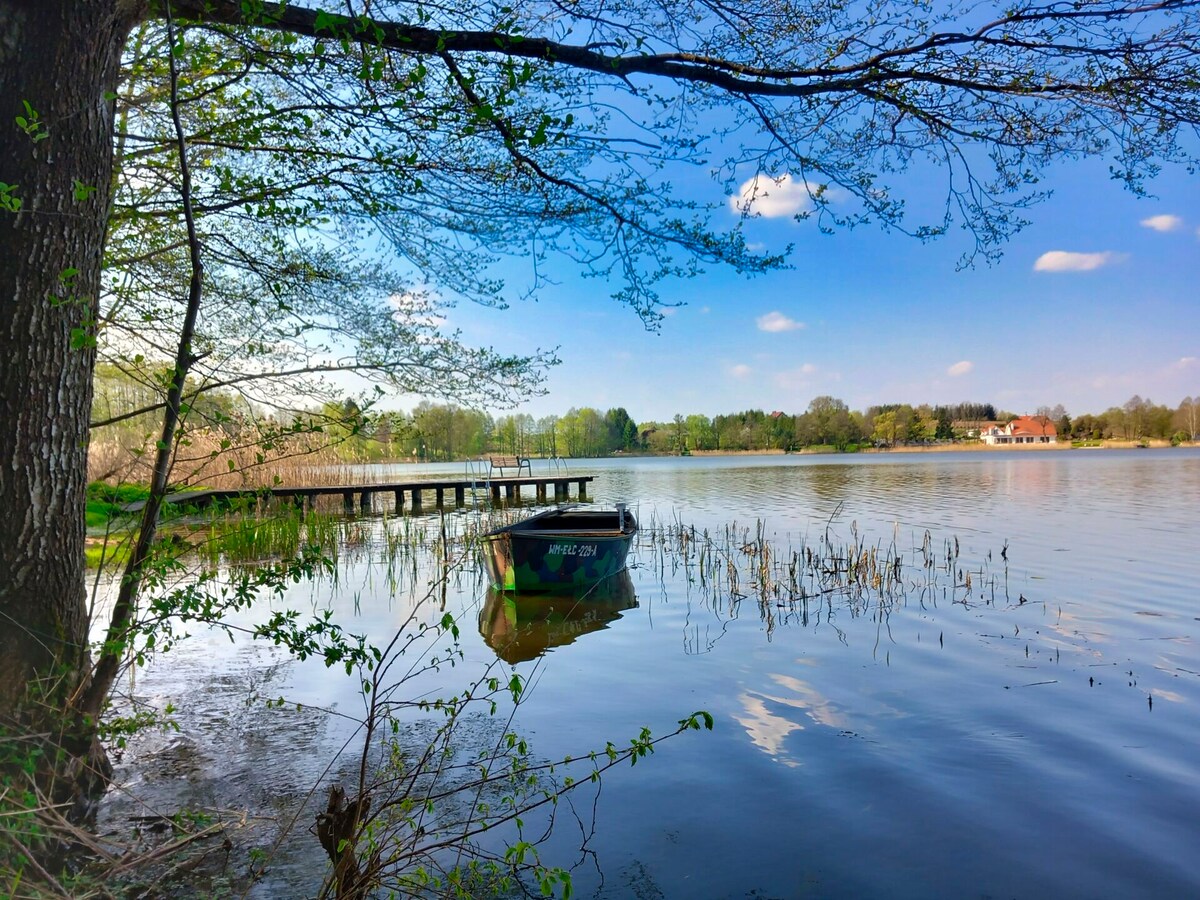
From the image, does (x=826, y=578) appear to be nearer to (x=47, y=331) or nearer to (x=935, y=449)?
(x=47, y=331)

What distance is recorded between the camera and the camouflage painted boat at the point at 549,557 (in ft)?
34.7

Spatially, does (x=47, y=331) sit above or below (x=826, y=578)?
above

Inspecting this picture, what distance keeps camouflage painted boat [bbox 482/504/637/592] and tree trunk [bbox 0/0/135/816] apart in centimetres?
714

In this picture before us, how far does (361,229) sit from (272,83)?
1263mm

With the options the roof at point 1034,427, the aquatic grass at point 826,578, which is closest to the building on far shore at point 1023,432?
the roof at point 1034,427

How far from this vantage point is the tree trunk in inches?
125

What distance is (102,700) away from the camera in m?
3.76

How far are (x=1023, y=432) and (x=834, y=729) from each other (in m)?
128

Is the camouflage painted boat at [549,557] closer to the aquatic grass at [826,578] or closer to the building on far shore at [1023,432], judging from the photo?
the aquatic grass at [826,578]

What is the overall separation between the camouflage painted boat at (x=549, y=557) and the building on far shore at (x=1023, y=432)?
122463 mm

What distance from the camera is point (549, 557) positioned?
1075 cm

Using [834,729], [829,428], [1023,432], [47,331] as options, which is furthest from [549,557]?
[1023,432]

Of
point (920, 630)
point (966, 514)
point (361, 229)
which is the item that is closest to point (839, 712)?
point (920, 630)

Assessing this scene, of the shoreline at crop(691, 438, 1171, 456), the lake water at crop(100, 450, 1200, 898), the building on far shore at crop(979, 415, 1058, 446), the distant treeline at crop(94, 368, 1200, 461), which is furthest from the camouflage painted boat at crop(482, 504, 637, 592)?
the building on far shore at crop(979, 415, 1058, 446)
